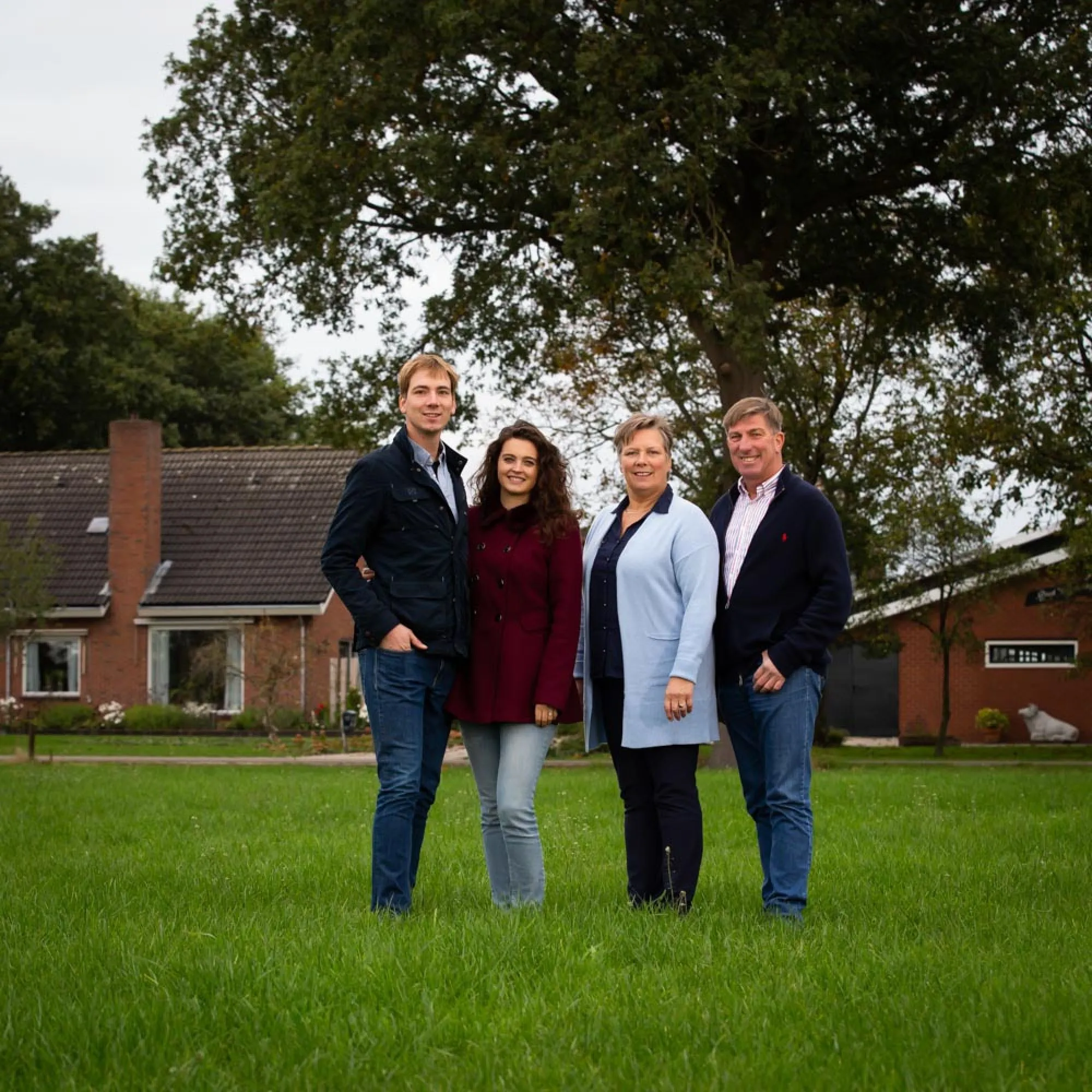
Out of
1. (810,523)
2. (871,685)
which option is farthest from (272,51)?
(871,685)

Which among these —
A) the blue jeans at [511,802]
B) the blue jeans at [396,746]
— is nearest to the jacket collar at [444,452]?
the blue jeans at [396,746]

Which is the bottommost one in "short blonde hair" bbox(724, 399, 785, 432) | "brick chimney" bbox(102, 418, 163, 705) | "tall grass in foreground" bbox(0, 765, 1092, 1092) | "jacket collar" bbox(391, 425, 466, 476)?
"tall grass in foreground" bbox(0, 765, 1092, 1092)

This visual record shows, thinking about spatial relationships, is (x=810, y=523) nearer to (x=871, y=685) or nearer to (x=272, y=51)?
(x=272, y=51)

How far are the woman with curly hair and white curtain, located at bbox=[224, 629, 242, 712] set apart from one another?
32.2 metres

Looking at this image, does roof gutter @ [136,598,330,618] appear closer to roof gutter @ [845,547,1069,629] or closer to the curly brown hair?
roof gutter @ [845,547,1069,629]

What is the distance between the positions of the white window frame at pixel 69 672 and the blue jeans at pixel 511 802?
34.4 m

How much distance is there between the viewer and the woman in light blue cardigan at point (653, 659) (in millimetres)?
6816

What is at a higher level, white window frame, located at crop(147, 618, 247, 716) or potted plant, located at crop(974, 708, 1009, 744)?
white window frame, located at crop(147, 618, 247, 716)

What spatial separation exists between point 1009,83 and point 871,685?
25952 mm

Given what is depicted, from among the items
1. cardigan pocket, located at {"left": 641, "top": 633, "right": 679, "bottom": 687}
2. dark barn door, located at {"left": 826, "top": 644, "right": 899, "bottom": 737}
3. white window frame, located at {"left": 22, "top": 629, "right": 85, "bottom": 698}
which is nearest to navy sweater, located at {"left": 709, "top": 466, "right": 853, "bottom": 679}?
cardigan pocket, located at {"left": 641, "top": 633, "right": 679, "bottom": 687}

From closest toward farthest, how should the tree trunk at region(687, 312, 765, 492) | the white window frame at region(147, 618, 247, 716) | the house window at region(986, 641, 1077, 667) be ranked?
1. the tree trunk at region(687, 312, 765, 492)
2. the white window frame at region(147, 618, 247, 716)
3. the house window at region(986, 641, 1077, 667)

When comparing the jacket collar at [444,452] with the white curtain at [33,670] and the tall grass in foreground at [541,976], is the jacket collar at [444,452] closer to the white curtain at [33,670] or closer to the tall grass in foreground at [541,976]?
the tall grass in foreground at [541,976]

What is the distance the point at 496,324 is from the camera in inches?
958

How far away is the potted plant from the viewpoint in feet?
134
